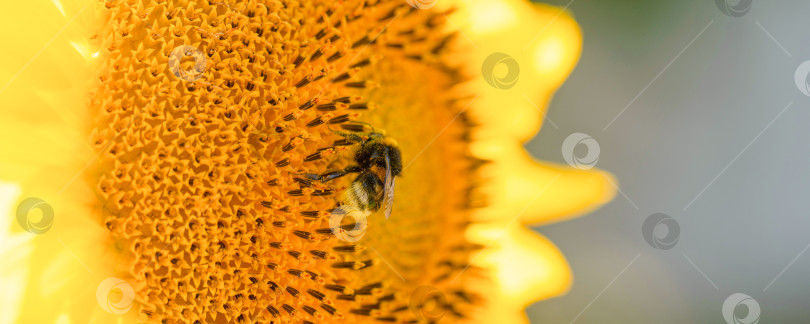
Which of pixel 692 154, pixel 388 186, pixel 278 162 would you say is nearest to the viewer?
pixel 388 186

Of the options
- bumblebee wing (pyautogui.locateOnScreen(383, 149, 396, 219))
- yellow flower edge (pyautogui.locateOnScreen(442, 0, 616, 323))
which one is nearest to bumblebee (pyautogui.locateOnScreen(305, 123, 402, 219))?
bumblebee wing (pyautogui.locateOnScreen(383, 149, 396, 219))

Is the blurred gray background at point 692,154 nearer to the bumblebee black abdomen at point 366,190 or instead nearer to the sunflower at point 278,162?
the sunflower at point 278,162

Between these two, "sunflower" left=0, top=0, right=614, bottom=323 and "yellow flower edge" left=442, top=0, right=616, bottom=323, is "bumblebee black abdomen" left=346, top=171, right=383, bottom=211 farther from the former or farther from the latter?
"yellow flower edge" left=442, top=0, right=616, bottom=323

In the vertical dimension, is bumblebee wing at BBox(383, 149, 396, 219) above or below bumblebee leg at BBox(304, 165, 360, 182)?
above

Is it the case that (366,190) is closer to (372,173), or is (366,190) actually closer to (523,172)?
(372,173)

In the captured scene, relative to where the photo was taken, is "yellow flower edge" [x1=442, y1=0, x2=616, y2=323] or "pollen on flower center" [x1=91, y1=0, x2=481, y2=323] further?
"yellow flower edge" [x1=442, y1=0, x2=616, y2=323]

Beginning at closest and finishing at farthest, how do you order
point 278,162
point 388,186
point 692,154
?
1. point 388,186
2. point 278,162
3. point 692,154

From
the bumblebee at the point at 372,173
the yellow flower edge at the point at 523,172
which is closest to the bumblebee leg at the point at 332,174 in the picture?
the bumblebee at the point at 372,173

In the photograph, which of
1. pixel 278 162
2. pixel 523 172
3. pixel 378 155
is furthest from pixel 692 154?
pixel 278 162

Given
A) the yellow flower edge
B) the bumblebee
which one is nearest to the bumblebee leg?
the bumblebee
